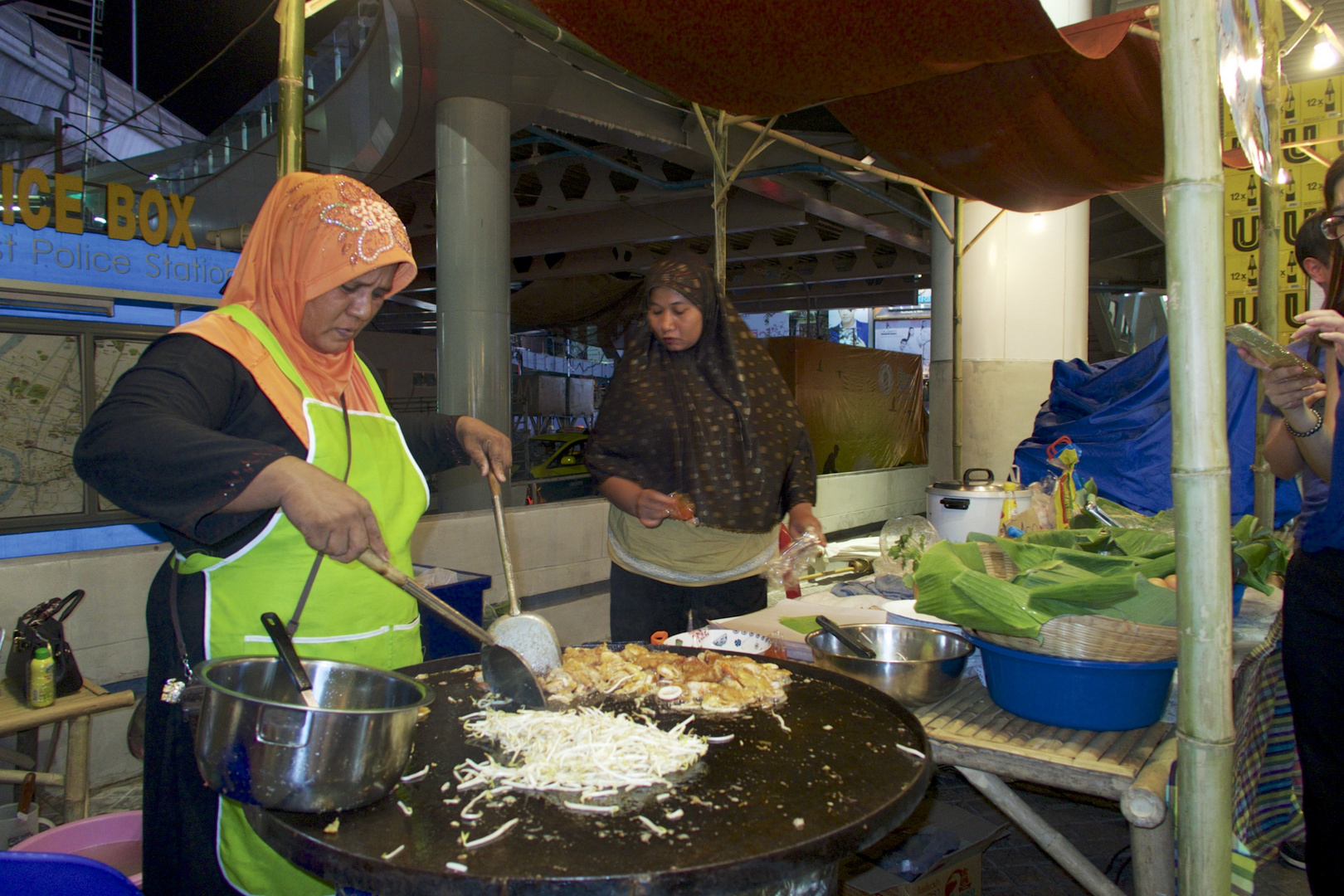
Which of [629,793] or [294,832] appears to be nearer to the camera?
[294,832]

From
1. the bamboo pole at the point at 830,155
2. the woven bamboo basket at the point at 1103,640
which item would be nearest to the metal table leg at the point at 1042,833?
the woven bamboo basket at the point at 1103,640

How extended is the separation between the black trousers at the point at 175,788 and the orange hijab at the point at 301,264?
14.5 inches

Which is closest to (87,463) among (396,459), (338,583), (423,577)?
(338,583)

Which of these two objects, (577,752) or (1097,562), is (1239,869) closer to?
(1097,562)

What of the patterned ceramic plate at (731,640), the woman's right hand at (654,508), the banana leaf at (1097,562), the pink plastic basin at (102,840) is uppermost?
the woman's right hand at (654,508)

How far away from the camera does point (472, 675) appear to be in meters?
1.67

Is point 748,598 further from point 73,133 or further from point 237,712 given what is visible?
point 73,133

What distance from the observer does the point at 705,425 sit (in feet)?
8.26

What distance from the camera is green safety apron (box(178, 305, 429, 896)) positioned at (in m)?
1.30

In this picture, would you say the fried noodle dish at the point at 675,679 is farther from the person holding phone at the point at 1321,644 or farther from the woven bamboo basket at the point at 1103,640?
the person holding phone at the point at 1321,644

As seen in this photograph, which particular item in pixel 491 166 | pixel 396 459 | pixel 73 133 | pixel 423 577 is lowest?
pixel 423 577

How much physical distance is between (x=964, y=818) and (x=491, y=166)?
21.3ft

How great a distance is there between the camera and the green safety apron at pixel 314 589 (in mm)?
1304

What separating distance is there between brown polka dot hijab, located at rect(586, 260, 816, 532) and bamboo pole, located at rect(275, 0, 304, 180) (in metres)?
1.03
